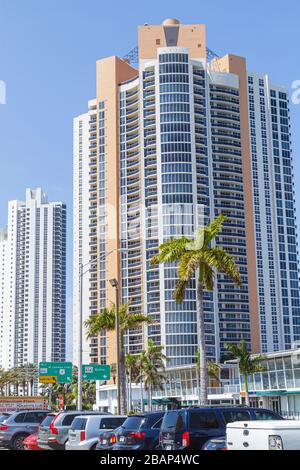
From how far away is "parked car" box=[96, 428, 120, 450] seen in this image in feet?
66.0

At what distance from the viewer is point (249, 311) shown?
124500mm

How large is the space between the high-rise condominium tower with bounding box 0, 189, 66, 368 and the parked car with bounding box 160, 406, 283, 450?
418ft

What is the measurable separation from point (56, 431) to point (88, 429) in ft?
9.35

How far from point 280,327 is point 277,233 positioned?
Result: 60.7 ft

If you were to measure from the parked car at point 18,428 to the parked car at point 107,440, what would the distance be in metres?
8.42

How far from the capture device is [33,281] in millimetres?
150125

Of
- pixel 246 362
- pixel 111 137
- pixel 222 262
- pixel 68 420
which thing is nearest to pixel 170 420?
pixel 68 420

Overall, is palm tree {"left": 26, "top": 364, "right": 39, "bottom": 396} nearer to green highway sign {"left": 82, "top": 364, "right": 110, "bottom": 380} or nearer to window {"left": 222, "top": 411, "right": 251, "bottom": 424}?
green highway sign {"left": 82, "top": 364, "right": 110, "bottom": 380}

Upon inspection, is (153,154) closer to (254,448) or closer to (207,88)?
(207,88)

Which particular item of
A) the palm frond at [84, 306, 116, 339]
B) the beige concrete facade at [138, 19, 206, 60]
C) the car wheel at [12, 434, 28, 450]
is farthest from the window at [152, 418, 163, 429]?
the beige concrete facade at [138, 19, 206, 60]

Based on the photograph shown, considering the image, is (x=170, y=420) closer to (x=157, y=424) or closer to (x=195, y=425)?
(x=195, y=425)

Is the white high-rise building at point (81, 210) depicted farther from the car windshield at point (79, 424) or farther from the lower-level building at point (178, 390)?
the car windshield at point (79, 424)

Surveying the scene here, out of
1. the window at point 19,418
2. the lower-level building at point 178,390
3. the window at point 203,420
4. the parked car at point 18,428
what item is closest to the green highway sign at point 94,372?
the parked car at point 18,428

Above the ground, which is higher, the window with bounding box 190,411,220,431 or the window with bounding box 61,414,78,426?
the window with bounding box 190,411,220,431
